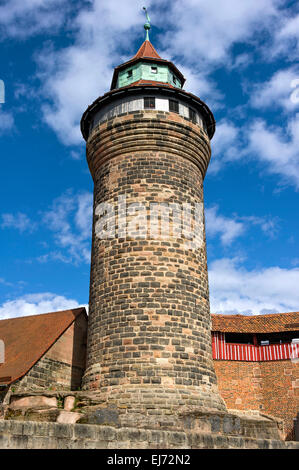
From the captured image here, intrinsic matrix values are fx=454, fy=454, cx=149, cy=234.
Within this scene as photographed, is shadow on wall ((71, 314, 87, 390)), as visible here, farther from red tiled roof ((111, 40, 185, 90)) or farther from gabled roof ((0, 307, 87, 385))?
red tiled roof ((111, 40, 185, 90))

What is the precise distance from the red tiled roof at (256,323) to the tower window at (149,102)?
11.9m

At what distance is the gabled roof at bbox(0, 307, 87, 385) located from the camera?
12.7m

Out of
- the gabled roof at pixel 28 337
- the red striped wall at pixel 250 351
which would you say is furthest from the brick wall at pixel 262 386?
the gabled roof at pixel 28 337

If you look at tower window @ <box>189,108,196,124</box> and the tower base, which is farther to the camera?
tower window @ <box>189,108,196,124</box>

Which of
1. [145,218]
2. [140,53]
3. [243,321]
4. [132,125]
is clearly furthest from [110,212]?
[243,321]

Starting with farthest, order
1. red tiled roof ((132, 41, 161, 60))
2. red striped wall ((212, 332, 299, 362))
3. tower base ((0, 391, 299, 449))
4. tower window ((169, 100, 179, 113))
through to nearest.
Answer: red striped wall ((212, 332, 299, 362)) < red tiled roof ((132, 41, 161, 60)) < tower window ((169, 100, 179, 113)) < tower base ((0, 391, 299, 449))

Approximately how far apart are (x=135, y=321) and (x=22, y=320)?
6.71 meters

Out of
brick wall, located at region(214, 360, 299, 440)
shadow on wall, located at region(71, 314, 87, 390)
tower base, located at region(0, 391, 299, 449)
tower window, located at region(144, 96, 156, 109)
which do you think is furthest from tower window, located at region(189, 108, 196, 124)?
brick wall, located at region(214, 360, 299, 440)

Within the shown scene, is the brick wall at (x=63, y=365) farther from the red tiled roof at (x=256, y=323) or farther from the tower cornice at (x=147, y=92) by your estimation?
the red tiled roof at (x=256, y=323)

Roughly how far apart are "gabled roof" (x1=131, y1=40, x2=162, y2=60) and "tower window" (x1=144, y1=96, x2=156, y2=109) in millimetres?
3419

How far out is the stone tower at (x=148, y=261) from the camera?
418 inches

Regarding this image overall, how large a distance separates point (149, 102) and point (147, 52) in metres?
4.48
